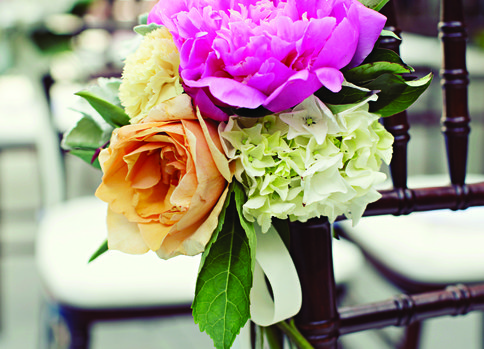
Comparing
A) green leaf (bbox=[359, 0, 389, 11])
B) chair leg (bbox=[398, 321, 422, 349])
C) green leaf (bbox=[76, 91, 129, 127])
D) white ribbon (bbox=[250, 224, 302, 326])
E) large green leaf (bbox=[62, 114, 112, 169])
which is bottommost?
chair leg (bbox=[398, 321, 422, 349])

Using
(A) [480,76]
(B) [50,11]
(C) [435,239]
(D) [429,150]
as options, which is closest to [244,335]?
(C) [435,239]

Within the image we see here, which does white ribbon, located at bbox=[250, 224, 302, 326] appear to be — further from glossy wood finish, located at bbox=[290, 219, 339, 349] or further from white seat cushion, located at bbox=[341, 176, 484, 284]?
white seat cushion, located at bbox=[341, 176, 484, 284]

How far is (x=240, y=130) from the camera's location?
0.28m

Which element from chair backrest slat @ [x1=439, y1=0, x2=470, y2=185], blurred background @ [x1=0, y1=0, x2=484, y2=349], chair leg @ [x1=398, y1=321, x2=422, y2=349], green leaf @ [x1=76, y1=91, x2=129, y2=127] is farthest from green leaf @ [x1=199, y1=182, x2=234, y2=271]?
chair leg @ [x1=398, y1=321, x2=422, y2=349]

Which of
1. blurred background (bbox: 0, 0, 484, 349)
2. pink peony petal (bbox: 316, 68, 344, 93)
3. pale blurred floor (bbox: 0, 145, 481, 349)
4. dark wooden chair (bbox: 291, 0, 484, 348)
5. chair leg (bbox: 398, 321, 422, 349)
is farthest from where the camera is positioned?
pale blurred floor (bbox: 0, 145, 481, 349)

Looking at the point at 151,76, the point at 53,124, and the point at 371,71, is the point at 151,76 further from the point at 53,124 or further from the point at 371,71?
the point at 53,124

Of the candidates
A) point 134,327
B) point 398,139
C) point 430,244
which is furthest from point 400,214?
point 134,327

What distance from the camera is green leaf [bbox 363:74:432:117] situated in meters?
0.28

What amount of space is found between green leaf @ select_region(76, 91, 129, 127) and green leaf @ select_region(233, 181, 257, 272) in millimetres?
105

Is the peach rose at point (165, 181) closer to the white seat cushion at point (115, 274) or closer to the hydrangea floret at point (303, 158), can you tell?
the hydrangea floret at point (303, 158)

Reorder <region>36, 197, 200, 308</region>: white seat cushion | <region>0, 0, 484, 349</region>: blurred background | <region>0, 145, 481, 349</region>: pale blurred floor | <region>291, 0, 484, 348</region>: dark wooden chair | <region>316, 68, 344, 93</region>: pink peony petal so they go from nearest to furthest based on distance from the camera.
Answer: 1. <region>316, 68, 344, 93</region>: pink peony petal
2. <region>291, 0, 484, 348</region>: dark wooden chair
3. <region>36, 197, 200, 308</region>: white seat cushion
4. <region>0, 0, 484, 349</region>: blurred background
5. <region>0, 145, 481, 349</region>: pale blurred floor

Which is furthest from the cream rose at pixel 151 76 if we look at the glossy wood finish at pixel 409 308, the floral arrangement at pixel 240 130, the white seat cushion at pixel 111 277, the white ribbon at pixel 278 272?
the white seat cushion at pixel 111 277

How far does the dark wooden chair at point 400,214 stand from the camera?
1.18 feet

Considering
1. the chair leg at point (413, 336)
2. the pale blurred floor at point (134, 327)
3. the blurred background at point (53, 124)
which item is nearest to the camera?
Result: the chair leg at point (413, 336)
